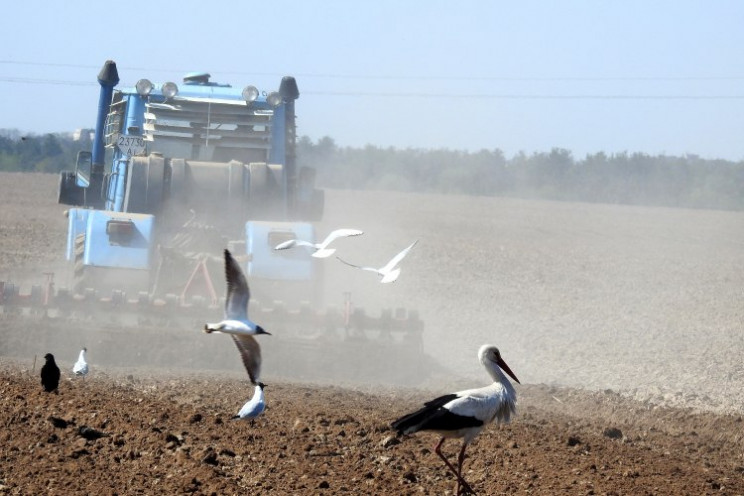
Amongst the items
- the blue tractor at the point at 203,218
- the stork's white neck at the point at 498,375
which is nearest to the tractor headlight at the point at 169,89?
the blue tractor at the point at 203,218

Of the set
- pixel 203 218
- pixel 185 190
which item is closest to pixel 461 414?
pixel 185 190

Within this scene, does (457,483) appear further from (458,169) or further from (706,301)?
(458,169)

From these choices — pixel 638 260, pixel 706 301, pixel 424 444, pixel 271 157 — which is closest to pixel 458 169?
pixel 638 260

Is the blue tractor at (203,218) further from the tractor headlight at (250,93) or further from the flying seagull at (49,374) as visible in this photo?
the flying seagull at (49,374)

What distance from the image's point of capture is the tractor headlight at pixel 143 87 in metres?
15.4

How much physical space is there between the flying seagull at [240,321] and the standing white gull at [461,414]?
0.99 metres

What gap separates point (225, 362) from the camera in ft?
47.8

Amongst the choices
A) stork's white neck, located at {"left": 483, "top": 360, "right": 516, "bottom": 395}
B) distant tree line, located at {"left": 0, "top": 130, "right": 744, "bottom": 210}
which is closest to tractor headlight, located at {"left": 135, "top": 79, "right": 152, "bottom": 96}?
stork's white neck, located at {"left": 483, "top": 360, "right": 516, "bottom": 395}

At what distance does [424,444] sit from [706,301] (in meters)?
18.9

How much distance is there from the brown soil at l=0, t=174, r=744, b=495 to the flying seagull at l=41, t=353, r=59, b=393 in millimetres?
122

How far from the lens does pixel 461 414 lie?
303 inches

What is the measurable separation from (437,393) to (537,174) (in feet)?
229

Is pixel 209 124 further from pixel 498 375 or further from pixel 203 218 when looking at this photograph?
pixel 498 375

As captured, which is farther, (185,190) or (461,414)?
(185,190)
